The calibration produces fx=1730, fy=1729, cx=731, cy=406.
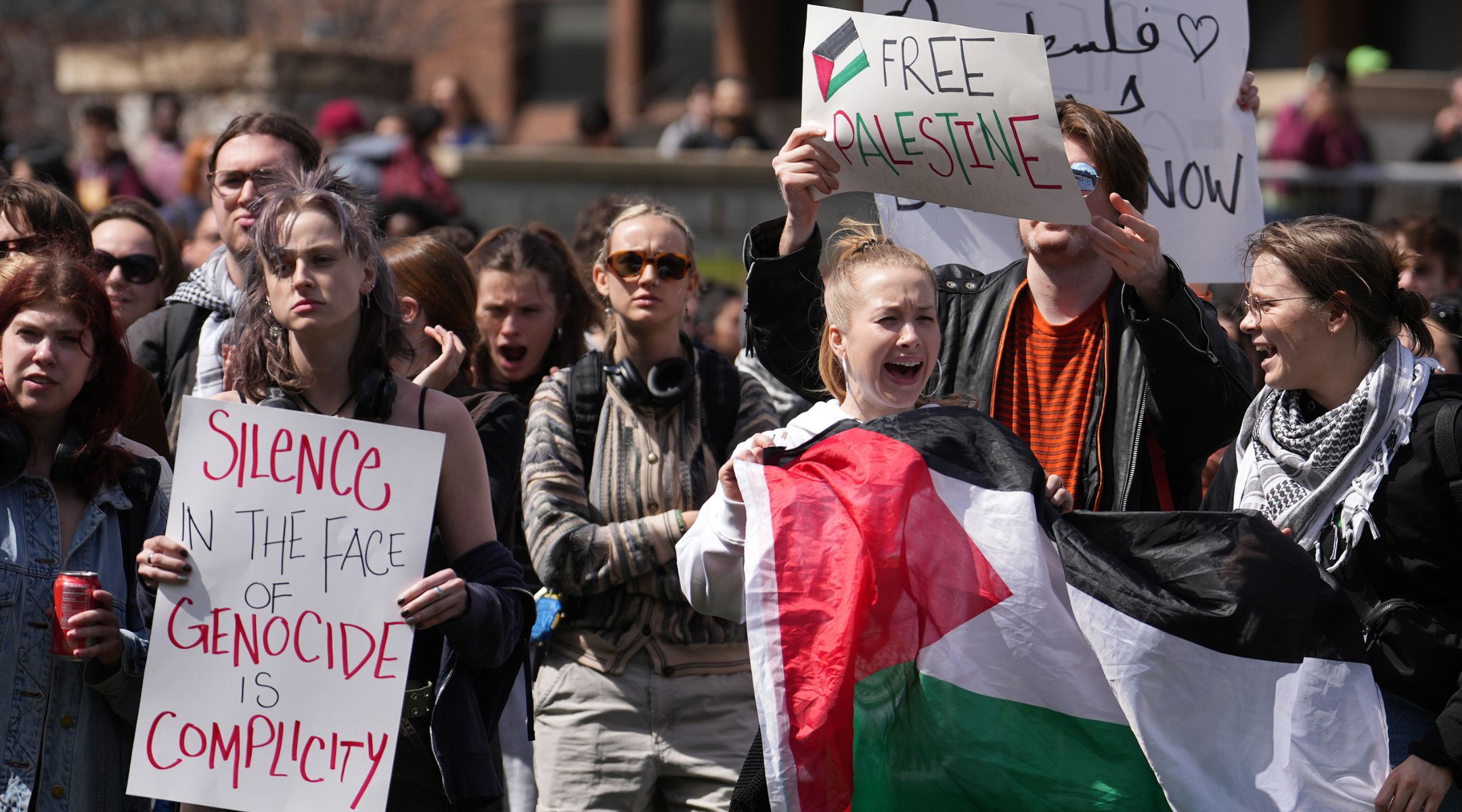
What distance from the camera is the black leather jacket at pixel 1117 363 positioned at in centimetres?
354

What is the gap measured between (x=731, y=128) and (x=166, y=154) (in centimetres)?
407

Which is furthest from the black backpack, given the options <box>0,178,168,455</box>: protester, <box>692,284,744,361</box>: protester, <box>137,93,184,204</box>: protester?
<box>137,93,184,204</box>: protester

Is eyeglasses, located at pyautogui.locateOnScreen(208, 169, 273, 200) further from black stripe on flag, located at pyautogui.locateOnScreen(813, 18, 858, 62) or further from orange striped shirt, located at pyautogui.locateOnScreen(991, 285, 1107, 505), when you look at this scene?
orange striped shirt, located at pyautogui.locateOnScreen(991, 285, 1107, 505)

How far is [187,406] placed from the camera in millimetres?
3318

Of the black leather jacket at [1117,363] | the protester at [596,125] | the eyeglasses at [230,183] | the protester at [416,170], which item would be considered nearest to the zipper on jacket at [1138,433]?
the black leather jacket at [1117,363]

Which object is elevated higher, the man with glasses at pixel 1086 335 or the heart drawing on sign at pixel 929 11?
the heart drawing on sign at pixel 929 11

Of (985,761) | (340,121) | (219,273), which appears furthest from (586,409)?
(340,121)

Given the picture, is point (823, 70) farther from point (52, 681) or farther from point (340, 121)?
point (340, 121)

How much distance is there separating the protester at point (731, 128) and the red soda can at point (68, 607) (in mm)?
8950

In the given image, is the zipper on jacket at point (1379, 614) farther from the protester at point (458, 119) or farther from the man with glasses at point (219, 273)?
the protester at point (458, 119)

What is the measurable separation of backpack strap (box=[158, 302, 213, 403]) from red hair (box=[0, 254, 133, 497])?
1.16 m

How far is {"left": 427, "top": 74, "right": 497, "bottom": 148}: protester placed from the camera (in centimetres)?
1405

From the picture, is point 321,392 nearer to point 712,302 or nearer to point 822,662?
point 822,662

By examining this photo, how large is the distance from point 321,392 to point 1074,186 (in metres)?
1.58
